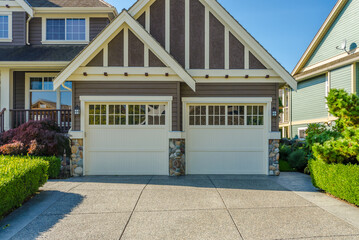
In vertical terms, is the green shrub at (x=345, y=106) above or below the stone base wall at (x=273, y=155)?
above

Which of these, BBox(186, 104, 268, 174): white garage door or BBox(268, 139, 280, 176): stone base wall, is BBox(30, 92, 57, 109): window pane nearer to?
BBox(186, 104, 268, 174): white garage door

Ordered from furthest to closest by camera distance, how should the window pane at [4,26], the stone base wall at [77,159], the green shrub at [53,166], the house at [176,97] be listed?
the window pane at [4,26] → the stone base wall at [77,159] → the house at [176,97] → the green shrub at [53,166]

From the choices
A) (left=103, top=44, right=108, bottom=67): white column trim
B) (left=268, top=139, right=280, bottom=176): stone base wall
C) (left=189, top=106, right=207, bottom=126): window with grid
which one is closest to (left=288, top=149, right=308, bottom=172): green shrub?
(left=268, top=139, right=280, bottom=176): stone base wall

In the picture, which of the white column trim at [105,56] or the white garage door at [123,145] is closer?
the white column trim at [105,56]

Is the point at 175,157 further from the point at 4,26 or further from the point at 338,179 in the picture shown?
the point at 4,26

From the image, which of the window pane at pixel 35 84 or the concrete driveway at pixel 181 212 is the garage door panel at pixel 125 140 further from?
the window pane at pixel 35 84

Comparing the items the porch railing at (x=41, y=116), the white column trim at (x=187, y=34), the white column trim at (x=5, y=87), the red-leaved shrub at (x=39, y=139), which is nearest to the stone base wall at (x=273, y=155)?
the white column trim at (x=187, y=34)

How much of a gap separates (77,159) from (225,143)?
4.83m

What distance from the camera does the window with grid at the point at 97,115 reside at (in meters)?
8.47

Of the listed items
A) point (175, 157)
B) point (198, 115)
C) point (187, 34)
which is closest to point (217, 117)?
point (198, 115)

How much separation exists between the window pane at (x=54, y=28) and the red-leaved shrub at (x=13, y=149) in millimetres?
5530

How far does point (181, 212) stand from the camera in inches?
197

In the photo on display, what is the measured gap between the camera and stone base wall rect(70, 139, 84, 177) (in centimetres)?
826

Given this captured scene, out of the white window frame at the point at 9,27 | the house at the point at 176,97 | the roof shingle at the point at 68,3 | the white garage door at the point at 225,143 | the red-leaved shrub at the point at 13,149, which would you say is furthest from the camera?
the roof shingle at the point at 68,3
